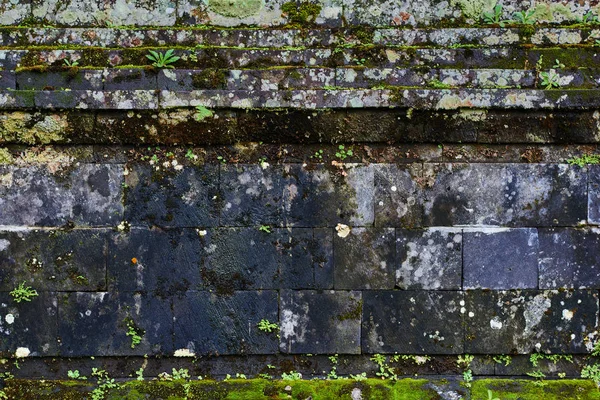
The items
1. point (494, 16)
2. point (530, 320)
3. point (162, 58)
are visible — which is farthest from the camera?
point (530, 320)

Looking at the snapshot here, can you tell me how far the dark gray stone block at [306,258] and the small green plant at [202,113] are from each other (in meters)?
1.26

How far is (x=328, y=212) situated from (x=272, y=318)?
1.14 m

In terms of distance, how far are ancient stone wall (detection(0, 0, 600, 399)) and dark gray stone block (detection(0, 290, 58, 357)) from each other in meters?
0.02

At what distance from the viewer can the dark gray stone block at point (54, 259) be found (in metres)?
4.95

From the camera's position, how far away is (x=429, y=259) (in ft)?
16.4

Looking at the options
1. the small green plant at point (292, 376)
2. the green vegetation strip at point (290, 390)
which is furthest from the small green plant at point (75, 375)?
the small green plant at point (292, 376)

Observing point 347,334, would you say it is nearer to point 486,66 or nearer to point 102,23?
point 486,66

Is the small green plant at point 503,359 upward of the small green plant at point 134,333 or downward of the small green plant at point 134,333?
downward

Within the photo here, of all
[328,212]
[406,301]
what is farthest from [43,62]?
[406,301]

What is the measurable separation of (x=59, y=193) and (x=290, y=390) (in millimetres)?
2845

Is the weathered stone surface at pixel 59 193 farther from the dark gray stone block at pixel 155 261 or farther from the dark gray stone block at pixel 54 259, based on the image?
the dark gray stone block at pixel 155 261

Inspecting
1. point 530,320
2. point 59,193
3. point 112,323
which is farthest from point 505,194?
point 59,193

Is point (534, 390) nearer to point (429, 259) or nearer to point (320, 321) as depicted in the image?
point (429, 259)

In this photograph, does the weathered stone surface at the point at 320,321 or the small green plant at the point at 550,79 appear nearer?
the small green plant at the point at 550,79
